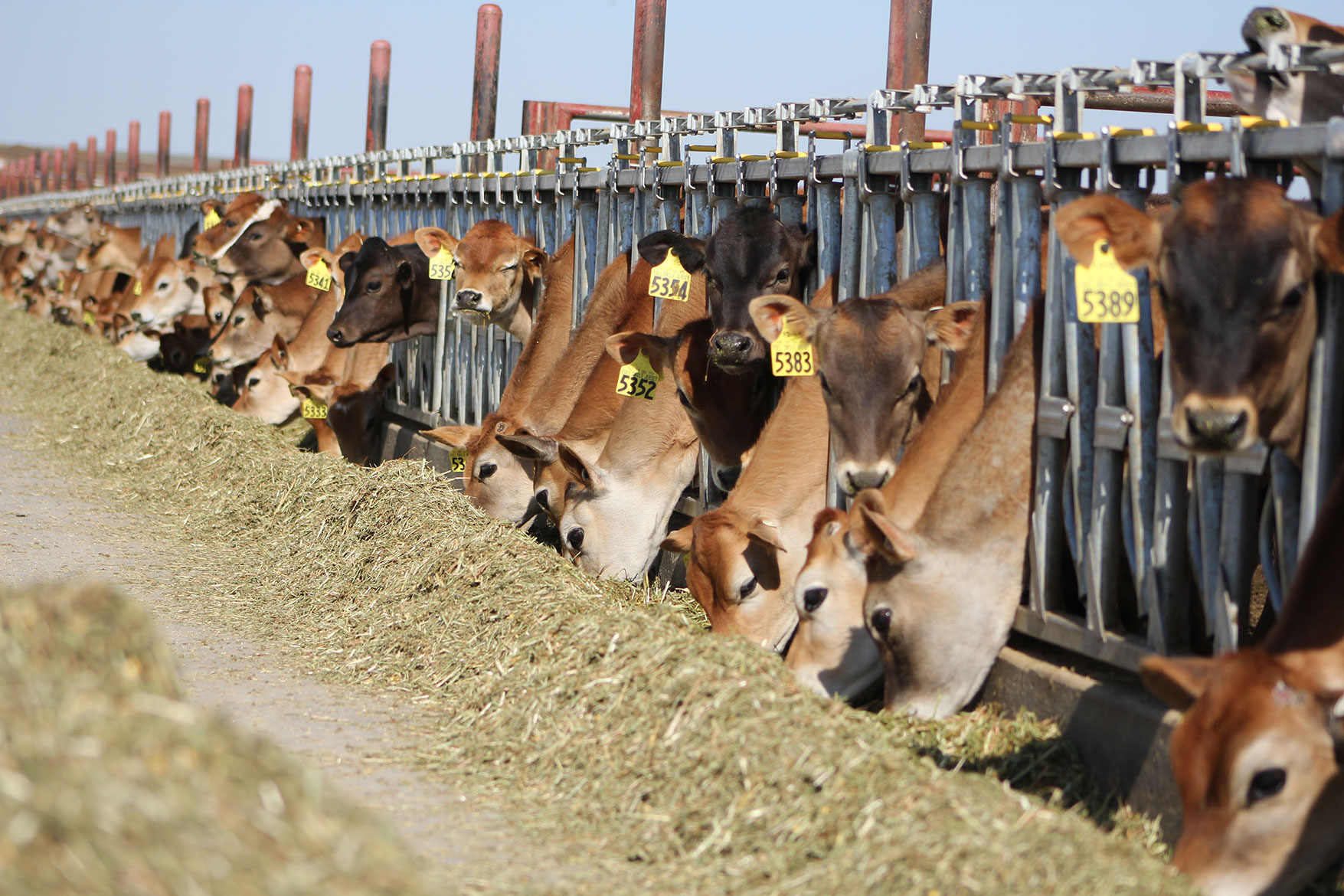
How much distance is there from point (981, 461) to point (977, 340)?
0.61 meters

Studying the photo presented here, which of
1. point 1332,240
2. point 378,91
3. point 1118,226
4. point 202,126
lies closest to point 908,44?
point 1118,226

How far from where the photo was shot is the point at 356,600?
297 inches

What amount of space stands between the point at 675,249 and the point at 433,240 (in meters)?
3.83

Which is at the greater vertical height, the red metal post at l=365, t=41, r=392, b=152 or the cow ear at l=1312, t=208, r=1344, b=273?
the red metal post at l=365, t=41, r=392, b=152

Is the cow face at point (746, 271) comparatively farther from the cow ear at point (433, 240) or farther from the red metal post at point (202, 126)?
the red metal post at point (202, 126)

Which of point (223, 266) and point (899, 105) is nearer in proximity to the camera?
point (899, 105)

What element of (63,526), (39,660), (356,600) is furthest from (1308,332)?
(63,526)

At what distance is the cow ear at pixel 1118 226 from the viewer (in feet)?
14.1

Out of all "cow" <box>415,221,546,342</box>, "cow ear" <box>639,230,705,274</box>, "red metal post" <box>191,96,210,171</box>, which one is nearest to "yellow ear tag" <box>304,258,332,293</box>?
"cow" <box>415,221,546,342</box>

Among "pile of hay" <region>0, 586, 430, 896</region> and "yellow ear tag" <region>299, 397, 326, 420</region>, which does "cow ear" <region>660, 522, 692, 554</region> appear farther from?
"yellow ear tag" <region>299, 397, 326, 420</region>

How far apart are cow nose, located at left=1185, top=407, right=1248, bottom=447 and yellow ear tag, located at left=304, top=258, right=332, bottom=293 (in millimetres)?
9967

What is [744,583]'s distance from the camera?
612 centimetres

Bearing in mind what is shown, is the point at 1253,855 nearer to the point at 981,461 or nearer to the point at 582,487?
the point at 981,461

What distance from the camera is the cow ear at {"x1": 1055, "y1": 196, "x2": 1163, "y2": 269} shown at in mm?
4312
